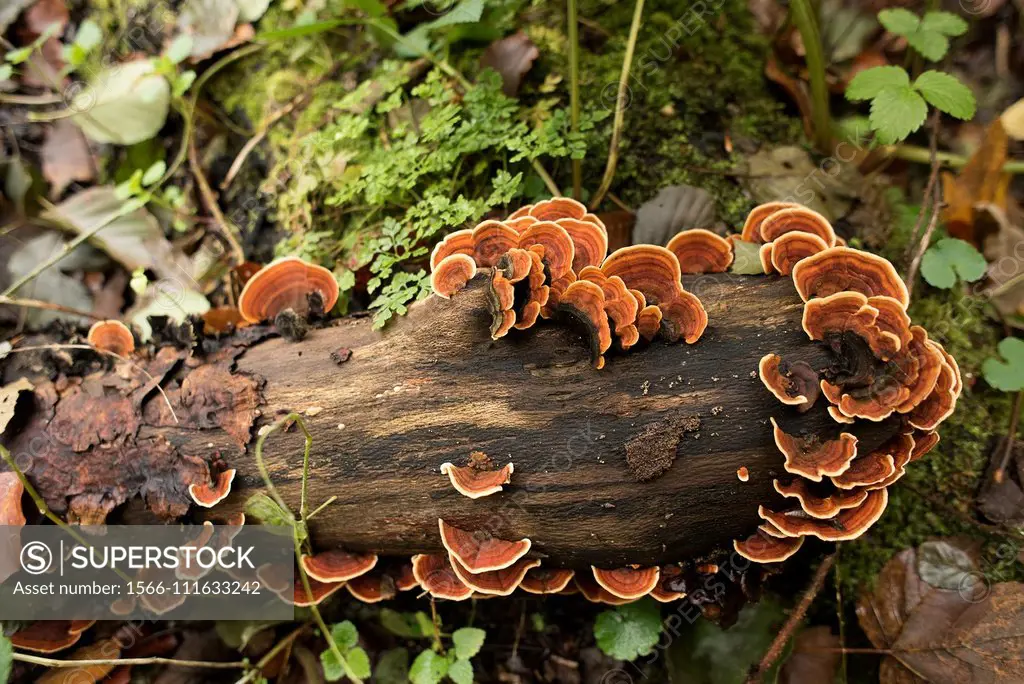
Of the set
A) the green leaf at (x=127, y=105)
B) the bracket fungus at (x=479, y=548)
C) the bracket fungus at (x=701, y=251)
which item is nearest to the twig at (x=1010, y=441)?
the bracket fungus at (x=701, y=251)

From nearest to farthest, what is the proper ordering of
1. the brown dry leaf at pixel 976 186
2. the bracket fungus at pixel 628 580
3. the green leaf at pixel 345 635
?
the bracket fungus at pixel 628 580 → the green leaf at pixel 345 635 → the brown dry leaf at pixel 976 186

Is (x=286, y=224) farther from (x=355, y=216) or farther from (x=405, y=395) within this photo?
(x=405, y=395)

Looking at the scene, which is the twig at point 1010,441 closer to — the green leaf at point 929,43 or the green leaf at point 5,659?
the green leaf at point 929,43

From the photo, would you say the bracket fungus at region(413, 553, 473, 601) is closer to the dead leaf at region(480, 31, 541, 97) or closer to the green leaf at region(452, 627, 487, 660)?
the green leaf at region(452, 627, 487, 660)

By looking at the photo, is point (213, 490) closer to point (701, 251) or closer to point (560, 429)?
point (560, 429)

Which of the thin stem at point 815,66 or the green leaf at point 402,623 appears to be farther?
the thin stem at point 815,66

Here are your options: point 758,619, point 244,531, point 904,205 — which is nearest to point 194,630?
point 244,531
